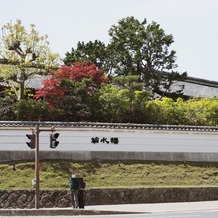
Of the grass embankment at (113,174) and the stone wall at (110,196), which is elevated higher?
the grass embankment at (113,174)

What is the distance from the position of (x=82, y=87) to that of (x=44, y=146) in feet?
20.0

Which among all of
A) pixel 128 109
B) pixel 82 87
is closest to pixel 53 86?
pixel 82 87

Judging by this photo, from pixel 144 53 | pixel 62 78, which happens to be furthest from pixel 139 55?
pixel 62 78

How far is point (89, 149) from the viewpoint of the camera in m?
31.4

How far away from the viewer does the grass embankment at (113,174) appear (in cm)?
2792

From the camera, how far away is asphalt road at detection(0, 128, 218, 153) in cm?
3061

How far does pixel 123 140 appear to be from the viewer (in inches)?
1265

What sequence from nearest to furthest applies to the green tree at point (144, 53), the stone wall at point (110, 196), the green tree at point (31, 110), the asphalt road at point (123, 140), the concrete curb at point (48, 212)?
1. the concrete curb at point (48, 212)
2. the stone wall at point (110, 196)
3. the asphalt road at point (123, 140)
4. the green tree at point (31, 110)
5. the green tree at point (144, 53)

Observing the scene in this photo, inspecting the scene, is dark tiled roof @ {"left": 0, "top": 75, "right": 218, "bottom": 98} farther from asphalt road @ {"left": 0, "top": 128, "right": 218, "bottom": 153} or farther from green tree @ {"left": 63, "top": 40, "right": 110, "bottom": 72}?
asphalt road @ {"left": 0, "top": 128, "right": 218, "bottom": 153}

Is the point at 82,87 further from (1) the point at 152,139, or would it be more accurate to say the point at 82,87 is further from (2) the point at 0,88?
(2) the point at 0,88

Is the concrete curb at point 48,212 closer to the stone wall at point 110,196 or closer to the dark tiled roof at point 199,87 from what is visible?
the stone wall at point 110,196

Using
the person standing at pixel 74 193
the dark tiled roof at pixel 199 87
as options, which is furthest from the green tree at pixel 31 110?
the dark tiled roof at pixel 199 87

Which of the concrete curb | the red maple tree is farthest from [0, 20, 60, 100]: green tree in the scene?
the concrete curb

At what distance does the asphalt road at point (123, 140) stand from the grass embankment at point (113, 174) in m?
1.02
